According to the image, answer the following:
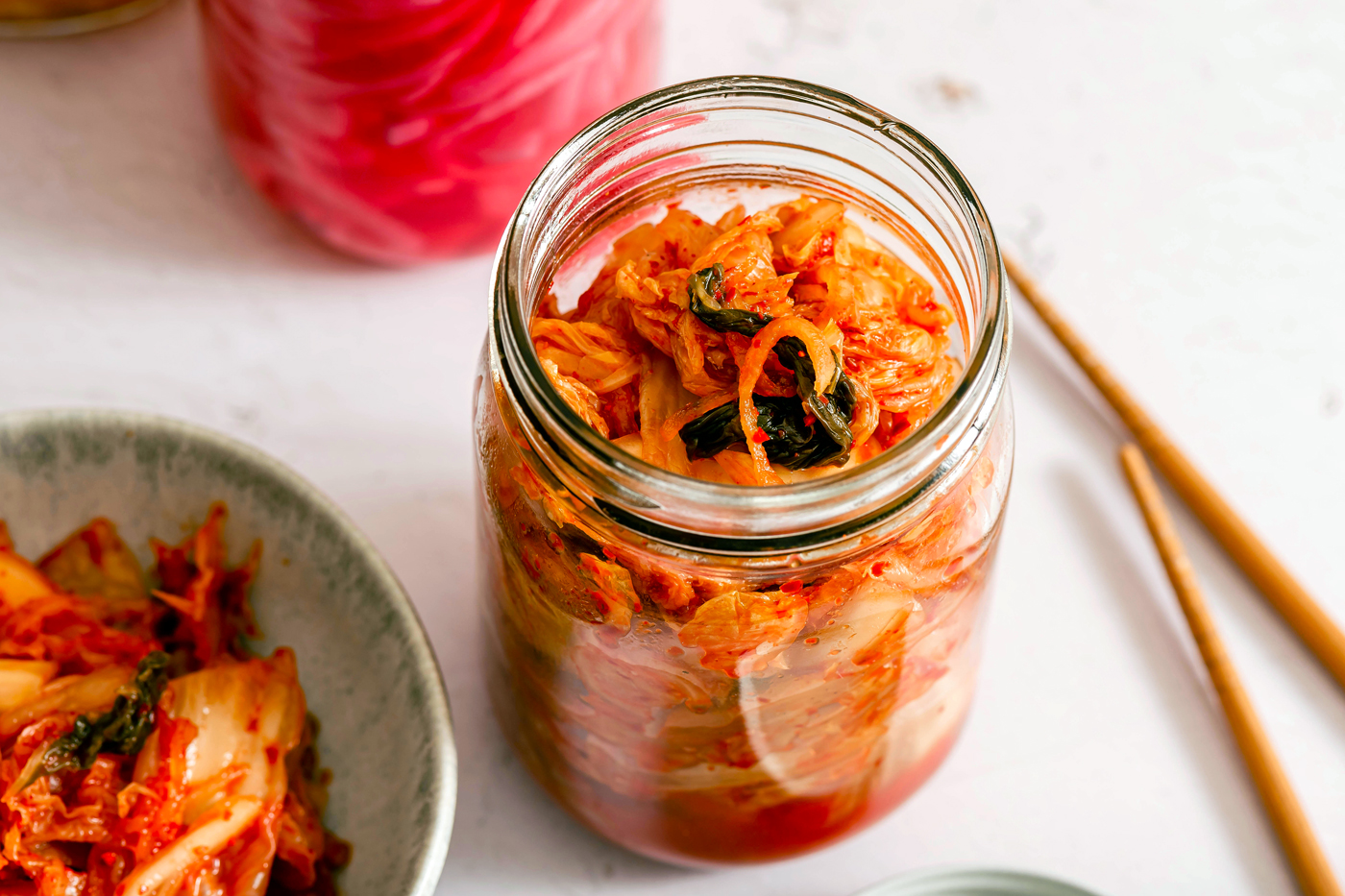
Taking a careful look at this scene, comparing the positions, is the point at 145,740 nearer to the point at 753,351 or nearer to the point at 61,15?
the point at 753,351

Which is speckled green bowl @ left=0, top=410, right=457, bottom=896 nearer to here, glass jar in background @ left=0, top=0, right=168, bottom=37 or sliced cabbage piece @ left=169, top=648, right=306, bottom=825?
sliced cabbage piece @ left=169, top=648, right=306, bottom=825

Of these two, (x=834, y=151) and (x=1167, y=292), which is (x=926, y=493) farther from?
(x=1167, y=292)

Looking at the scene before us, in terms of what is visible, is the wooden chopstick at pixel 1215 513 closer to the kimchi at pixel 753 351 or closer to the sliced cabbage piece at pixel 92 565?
the kimchi at pixel 753 351

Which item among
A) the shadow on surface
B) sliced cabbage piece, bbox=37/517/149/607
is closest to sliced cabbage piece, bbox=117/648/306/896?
sliced cabbage piece, bbox=37/517/149/607

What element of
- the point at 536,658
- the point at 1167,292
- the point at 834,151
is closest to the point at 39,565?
the point at 536,658

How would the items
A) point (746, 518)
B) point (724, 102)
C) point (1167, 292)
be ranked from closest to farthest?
point (746, 518) → point (724, 102) → point (1167, 292)

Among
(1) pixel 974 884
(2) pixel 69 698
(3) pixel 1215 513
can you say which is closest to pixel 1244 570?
(3) pixel 1215 513
